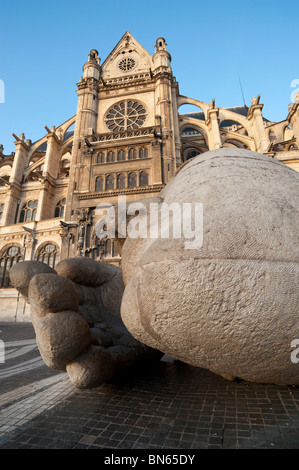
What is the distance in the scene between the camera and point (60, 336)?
1997mm

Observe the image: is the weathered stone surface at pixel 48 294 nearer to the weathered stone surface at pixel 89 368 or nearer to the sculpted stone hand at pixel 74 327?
the sculpted stone hand at pixel 74 327

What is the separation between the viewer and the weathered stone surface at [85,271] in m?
2.74

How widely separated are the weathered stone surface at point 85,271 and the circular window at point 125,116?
1993 centimetres

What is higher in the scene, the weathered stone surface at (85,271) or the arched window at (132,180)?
the arched window at (132,180)

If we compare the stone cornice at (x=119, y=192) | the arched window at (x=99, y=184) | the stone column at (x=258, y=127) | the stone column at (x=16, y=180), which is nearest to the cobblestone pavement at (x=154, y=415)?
the stone cornice at (x=119, y=192)

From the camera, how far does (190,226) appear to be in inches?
69.3

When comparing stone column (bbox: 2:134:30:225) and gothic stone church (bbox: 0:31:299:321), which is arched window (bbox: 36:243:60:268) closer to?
gothic stone church (bbox: 0:31:299:321)

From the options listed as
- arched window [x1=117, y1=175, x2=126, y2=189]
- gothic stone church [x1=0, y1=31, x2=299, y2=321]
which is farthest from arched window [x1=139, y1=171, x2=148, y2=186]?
arched window [x1=117, y1=175, x2=126, y2=189]

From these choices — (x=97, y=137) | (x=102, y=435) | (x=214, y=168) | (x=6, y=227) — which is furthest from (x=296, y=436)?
(x=6, y=227)

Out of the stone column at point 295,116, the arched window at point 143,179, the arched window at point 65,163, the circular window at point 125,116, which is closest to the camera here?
the arched window at point 143,179

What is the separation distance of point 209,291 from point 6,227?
72.9ft

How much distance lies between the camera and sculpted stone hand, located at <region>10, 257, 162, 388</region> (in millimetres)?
2016

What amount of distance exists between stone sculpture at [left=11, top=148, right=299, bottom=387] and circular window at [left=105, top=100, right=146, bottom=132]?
20.7 metres
